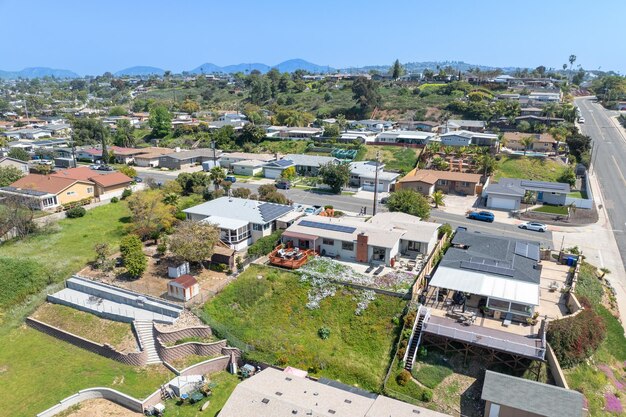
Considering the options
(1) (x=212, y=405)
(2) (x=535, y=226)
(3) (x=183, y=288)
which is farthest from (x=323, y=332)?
(2) (x=535, y=226)

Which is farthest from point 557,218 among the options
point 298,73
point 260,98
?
point 298,73

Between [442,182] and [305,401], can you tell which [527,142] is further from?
[305,401]

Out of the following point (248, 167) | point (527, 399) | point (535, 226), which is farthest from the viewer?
point (248, 167)

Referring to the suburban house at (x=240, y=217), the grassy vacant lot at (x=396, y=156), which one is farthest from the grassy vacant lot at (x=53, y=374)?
the grassy vacant lot at (x=396, y=156)

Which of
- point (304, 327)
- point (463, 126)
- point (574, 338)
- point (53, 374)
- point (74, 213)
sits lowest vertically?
point (53, 374)

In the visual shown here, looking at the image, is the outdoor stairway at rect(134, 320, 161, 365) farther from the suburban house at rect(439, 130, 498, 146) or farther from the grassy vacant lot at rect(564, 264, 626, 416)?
the suburban house at rect(439, 130, 498, 146)

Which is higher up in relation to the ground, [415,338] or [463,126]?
[463,126]
